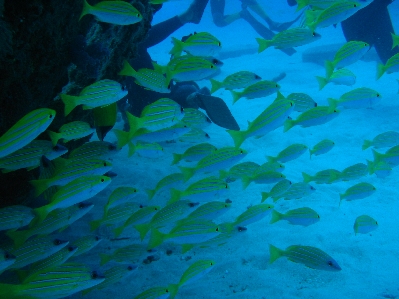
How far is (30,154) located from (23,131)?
0.87 m

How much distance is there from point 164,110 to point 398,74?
15585 mm

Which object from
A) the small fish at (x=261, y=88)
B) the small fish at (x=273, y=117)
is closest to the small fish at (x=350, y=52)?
the small fish at (x=261, y=88)

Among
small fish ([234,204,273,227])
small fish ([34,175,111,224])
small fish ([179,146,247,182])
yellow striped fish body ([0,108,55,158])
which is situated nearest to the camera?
yellow striped fish body ([0,108,55,158])

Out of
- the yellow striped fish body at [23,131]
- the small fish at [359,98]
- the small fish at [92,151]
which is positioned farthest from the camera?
the small fish at [359,98]

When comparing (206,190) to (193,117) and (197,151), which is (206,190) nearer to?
(197,151)

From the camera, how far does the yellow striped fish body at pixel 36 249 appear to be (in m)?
2.76

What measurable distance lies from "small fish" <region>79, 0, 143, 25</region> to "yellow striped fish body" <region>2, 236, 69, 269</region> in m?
2.36

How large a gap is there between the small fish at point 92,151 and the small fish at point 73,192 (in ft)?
1.83

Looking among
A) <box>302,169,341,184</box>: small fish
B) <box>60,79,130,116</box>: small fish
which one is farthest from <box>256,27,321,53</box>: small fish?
<box>60,79,130,116</box>: small fish

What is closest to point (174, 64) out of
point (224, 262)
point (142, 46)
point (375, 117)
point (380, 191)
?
point (224, 262)

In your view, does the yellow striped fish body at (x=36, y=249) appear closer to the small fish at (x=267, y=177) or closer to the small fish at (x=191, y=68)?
the small fish at (x=191, y=68)

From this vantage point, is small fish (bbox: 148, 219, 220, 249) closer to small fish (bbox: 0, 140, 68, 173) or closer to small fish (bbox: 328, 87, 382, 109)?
small fish (bbox: 0, 140, 68, 173)

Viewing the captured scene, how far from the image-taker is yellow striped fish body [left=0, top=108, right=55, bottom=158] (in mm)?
2199

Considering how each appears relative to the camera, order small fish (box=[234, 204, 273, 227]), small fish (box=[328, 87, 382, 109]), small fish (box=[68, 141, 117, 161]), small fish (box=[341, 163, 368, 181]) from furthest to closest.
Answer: small fish (box=[328, 87, 382, 109]), small fish (box=[341, 163, 368, 181]), small fish (box=[234, 204, 273, 227]), small fish (box=[68, 141, 117, 161])
